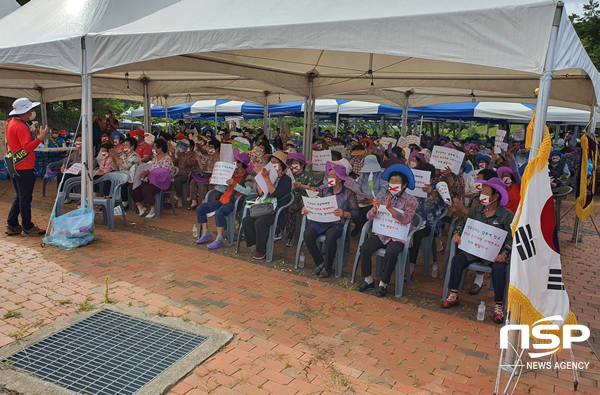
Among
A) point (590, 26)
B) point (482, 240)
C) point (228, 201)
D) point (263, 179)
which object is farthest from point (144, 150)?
point (590, 26)

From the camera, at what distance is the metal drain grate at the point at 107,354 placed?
10.2 feet

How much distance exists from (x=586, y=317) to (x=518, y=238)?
2.31 meters

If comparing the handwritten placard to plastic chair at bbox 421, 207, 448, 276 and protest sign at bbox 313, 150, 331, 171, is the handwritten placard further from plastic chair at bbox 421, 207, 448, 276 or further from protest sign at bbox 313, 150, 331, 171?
protest sign at bbox 313, 150, 331, 171

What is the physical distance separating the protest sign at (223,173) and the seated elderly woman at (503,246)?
342 centimetres

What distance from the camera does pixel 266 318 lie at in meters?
4.20

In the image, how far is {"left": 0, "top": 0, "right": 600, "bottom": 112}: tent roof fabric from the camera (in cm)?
357

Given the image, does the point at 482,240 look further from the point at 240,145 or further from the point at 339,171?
the point at 240,145

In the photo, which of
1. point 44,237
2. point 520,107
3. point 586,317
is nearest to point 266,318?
point 586,317

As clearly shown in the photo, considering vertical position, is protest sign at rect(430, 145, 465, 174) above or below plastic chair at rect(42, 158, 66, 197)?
above

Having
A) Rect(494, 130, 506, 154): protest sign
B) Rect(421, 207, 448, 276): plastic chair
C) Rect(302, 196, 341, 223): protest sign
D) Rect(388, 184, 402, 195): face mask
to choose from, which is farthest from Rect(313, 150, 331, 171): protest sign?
Rect(494, 130, 506, 154): protest sign

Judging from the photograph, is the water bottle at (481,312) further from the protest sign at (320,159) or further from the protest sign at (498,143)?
the protest sign at (498,143)

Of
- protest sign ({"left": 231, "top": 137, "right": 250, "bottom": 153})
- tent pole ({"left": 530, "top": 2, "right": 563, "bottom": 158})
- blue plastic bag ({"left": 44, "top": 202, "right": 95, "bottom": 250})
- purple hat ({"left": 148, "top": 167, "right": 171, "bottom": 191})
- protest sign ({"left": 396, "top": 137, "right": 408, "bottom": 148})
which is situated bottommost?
blue plastic bag ({"left": 44, "top": 202, "right": 95, "bottom": 250})

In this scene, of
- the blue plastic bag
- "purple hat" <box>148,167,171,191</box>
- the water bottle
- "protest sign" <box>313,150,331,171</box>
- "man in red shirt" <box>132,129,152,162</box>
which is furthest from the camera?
"man in red shirt" <box>132,129,152,162</box>

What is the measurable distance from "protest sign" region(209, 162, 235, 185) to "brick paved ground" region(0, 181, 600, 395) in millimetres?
1048
